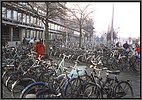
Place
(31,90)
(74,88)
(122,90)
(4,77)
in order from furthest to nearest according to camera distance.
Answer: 1. (4,77)
2. (122,90)
3. (74,88)
4. (31,90)

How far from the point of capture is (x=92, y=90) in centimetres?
532

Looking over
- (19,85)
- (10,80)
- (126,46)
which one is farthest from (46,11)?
(126,46)

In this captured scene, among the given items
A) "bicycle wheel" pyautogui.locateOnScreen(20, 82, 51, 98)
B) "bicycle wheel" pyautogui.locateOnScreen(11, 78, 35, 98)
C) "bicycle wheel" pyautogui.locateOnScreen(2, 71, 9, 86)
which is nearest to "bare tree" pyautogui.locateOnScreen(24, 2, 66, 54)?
"bicycle wheel" pyautogui.locateOnScreen(2, 71, 9, 86)

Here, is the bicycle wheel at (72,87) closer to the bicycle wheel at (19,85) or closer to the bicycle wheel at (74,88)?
the bicycle wheel at (74,88)

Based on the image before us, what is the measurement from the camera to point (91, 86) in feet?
17.3

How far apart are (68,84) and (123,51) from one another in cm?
752

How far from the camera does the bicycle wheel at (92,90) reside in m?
5.27

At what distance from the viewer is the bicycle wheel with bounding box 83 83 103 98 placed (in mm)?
5271

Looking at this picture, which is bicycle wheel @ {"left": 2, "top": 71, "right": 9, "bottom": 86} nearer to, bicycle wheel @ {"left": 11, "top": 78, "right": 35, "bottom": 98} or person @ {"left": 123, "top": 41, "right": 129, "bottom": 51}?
Answer: bicycle wheel @ {"left": 11, "top": 78, "right": 35, "bottom": 98}

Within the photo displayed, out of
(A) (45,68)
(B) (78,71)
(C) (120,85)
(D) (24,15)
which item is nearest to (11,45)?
(D) (24,15)

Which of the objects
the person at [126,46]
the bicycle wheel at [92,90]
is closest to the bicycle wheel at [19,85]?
the bicycle wheel at [92,90]

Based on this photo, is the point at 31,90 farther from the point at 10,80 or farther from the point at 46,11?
the point at 46,11

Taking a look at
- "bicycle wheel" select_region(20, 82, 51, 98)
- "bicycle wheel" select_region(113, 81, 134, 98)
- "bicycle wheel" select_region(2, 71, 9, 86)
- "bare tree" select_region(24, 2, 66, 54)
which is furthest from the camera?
"bare tree" select_region(24, 2, 66, 54)

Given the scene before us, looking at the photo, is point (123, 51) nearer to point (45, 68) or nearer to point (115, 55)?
point (115, 55)
